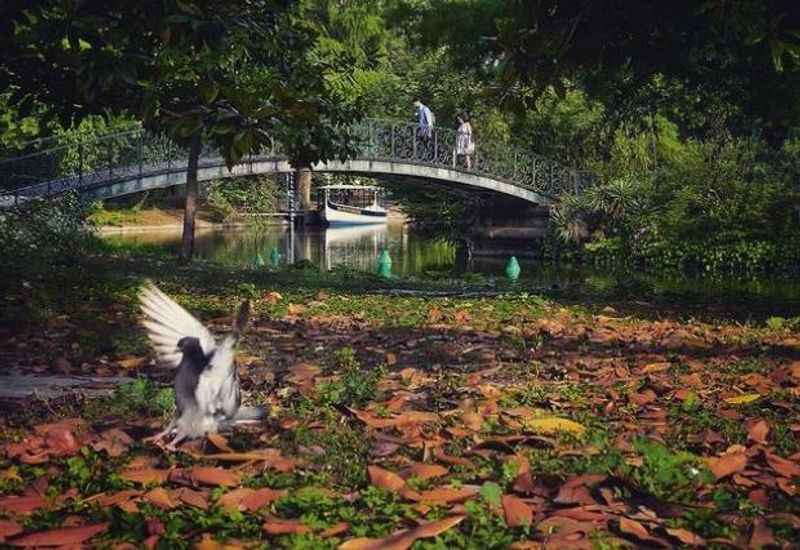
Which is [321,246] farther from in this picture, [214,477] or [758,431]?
[214,477]

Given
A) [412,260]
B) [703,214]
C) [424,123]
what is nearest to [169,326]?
[703,214]

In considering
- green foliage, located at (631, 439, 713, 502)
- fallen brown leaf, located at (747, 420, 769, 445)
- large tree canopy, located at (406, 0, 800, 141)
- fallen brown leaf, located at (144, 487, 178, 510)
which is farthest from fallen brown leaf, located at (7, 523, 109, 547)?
large tree canopy, located at (406, 0, 800, 141)

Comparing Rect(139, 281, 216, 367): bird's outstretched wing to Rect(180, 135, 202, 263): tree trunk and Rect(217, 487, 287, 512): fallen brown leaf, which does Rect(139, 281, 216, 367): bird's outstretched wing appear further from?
Rect(180, 135, 202, 263): tree trunk

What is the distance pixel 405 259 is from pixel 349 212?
895 inches

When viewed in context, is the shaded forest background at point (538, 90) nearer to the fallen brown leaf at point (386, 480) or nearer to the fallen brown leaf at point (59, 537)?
the fallen brown leaf at point (386, 480)

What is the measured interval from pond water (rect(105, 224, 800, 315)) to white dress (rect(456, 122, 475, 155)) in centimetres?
343

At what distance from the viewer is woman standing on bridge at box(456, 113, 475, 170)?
3056cm

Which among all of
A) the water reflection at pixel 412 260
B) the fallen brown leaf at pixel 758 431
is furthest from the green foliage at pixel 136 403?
Result: the water reflection at pixel 412 260

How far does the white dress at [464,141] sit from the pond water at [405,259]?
3.43m

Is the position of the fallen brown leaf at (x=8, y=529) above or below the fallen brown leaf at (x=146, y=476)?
below

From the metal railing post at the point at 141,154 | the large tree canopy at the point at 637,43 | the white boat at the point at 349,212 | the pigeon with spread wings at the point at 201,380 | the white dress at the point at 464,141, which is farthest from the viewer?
the white boat at the point at 349,212

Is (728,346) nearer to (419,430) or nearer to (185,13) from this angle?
(419,430)

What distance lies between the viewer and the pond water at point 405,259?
16.9 meters

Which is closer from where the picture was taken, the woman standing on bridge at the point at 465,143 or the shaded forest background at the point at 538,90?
the shaded forest background at the point at 538,90
